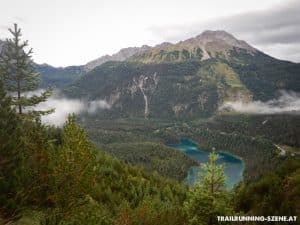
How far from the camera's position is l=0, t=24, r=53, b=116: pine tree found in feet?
179

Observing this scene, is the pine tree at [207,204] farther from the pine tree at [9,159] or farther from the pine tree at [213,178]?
the pine tree at [9,159]

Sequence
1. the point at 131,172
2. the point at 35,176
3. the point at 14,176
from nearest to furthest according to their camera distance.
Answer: the point at 14,176 → the point at 35,176 → the point at 131,172

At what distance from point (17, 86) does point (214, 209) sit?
36.3 meters

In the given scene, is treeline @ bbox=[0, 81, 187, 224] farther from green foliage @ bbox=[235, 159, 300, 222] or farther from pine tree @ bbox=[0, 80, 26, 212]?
green foliage @ bbox=[235, 159, 300, 222]

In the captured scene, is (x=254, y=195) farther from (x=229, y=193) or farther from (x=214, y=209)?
(x=214, y=209)

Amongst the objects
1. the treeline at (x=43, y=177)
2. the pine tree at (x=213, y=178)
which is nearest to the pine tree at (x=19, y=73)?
the treeline at (x=43, y=177)

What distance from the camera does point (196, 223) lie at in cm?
3391

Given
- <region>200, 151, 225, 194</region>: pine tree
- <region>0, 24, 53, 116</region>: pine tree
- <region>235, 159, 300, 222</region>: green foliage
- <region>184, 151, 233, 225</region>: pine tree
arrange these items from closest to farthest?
1. <region>184, 151, 233, 225</region>: pine tree
2. <region>235, 159, 300, 222</region>: green foliage
3. <region>200, 151, 225, 194</region>: pine tree
4. <region>0, 24, 53, 116</region>: pine tree

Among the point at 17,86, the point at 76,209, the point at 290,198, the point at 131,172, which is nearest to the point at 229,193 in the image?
the point at 290,198

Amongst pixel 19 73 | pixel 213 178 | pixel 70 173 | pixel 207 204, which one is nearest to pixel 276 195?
pixel 213 178

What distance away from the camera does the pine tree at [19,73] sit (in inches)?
2144

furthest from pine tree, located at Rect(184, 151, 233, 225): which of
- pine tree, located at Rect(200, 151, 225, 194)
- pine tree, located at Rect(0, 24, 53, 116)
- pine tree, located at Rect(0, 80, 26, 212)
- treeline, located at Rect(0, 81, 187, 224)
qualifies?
pine tree, located at Rect(0, 24, 53, 116)

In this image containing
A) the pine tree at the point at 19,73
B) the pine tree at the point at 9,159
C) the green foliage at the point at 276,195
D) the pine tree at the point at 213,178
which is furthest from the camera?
the pine tree at the point at 19,73

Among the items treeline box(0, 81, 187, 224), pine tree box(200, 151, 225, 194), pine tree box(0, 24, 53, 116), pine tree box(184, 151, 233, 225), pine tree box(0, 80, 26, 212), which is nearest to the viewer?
pine tree box(0, 80, 26, 212)
